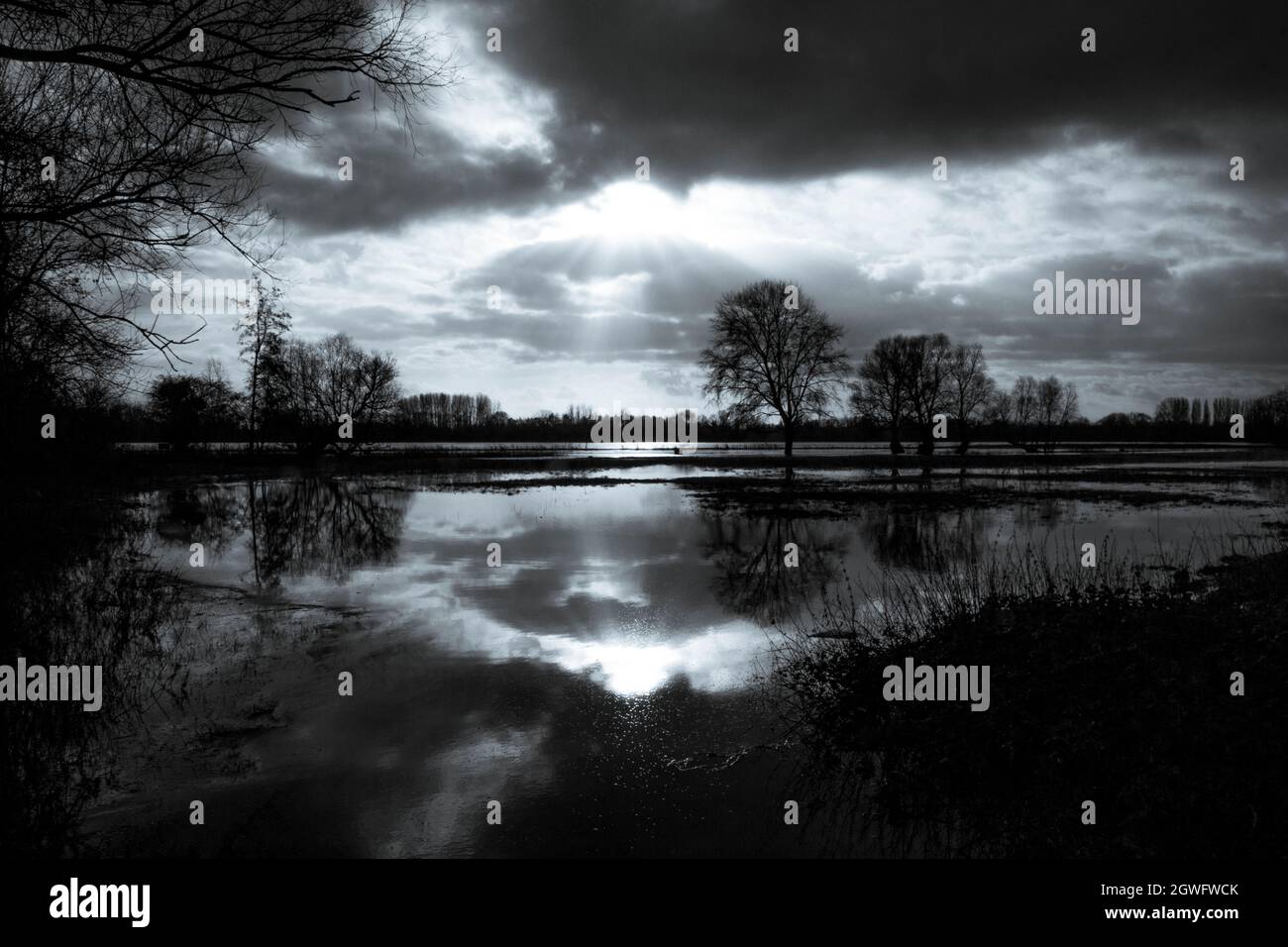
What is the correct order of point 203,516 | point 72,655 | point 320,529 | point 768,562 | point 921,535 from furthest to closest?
point 203,516
point 320,529
point 921,535
point 768,562
point 72,655

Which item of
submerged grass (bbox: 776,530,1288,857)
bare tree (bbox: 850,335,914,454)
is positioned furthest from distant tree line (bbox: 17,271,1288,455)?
submerged grass (bbox: 776,530,1288,857)

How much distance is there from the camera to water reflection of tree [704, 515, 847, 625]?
12.1 meters

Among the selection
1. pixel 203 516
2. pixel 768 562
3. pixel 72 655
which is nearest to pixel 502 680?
pixel 72 655

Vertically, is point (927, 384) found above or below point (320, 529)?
above

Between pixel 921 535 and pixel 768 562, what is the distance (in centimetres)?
569

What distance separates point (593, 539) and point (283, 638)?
32.1ft

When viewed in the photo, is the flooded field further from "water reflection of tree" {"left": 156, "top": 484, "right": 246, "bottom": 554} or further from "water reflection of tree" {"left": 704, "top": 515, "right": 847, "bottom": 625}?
"water reflection of tree" {"left": 156, "top": 484, "right": 246, "bottom": 554}

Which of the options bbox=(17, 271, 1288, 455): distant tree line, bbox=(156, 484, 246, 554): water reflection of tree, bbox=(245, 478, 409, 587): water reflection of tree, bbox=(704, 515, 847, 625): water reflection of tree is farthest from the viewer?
bbox=(17, 271, 1288, 455): distant tree line

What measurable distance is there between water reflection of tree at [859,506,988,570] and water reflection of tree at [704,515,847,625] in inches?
44.2

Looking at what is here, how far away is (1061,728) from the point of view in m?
6.31

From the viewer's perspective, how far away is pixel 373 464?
5756cm

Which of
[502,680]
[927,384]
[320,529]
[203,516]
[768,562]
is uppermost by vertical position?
[927,384]

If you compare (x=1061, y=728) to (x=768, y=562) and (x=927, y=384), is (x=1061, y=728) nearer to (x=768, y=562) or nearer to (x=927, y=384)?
(x=768, y=562)

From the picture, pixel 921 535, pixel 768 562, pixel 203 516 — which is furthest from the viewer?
pixel 203 516
